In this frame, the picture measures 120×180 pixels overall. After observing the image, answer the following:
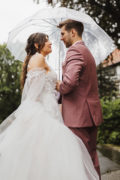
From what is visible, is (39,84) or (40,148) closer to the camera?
(40,148)

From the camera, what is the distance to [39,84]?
131 inches

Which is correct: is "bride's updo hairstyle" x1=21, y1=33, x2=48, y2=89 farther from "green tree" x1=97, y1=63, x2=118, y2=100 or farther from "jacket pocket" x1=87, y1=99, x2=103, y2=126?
"green tree" x1=97, y1=63, x2=118, y2=100

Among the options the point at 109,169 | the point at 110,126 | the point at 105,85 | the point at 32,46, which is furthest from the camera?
the point at 105,85

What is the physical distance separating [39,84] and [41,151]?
901 millimetres

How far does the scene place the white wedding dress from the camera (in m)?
2.77

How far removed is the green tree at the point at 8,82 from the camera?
3681cm

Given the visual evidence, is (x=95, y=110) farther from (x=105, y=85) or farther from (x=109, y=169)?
(x=105, y=85)

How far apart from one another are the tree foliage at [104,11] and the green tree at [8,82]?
28.3 meters

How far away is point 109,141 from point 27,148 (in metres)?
5.80

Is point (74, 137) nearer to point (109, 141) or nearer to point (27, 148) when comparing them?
point (27, 148)

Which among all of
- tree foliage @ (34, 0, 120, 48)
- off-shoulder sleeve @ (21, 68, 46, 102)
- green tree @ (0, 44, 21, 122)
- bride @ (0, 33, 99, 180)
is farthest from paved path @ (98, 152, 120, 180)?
green tree @ (0, 44, 21, 122)

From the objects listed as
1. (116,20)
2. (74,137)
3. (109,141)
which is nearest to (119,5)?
(116,20)

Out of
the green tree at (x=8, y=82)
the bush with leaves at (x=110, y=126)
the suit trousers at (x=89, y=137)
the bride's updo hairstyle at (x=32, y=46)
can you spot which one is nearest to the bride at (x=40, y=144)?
the suit trousers at (x=89, y=137)

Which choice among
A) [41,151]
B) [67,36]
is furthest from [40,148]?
[67,36]
